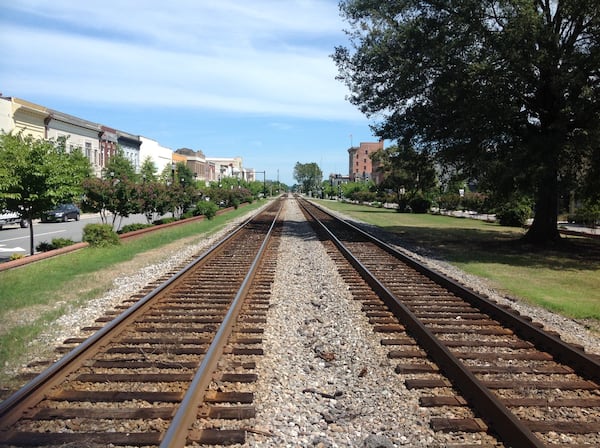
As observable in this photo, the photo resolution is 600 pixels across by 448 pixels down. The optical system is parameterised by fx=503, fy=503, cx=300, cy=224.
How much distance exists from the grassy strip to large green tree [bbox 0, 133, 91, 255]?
70.6 inches

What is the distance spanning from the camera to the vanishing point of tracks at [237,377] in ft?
13.4

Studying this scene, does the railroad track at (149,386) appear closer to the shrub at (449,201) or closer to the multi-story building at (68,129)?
the multi-story building at (68,129)

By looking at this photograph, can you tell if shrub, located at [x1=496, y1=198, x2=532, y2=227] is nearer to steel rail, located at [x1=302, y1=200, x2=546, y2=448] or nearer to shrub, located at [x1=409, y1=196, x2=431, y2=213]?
shrub, located at [x1=409, y1=196, x2=431, y2=213]

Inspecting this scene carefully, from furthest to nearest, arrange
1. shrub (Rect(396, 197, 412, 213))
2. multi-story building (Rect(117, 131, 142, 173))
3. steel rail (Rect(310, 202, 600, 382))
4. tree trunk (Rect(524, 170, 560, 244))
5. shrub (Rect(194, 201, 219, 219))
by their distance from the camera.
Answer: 1. multi-story building (Rect(117, 131, 142, 173))
2. shrub (Rect(396, 197, 412, 213))
3. shrub (Rect(194, 201, 219, 219))
4. tree trunk (Rect(524, 170, 560, 244))
5. steel rail (Rect(310, 202, 600, 382))

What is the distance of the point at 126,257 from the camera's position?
49.1 feet

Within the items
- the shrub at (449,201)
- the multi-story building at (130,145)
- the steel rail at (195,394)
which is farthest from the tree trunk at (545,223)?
the multi-story building at (130,145)

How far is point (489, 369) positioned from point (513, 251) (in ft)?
44.7

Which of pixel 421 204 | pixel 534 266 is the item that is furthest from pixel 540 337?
pixel 421 204

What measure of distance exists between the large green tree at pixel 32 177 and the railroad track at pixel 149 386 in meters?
8.33

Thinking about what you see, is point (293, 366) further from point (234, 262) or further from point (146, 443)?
point (234, 262)

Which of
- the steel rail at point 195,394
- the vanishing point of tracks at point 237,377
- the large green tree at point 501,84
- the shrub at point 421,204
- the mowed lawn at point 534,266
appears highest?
the large green tree at point 501,84

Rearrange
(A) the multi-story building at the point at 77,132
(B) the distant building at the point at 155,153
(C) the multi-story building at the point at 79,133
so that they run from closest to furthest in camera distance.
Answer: (C) the multi-story building at the point at 79,133, (A) the multi-story building at the point at 77,132, (B) the distant building at the point at 155,153

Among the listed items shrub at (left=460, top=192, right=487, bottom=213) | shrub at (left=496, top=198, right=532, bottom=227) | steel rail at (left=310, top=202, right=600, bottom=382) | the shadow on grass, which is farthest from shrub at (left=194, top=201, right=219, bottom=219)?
steel rail at (left=310, top=202, right=600, bottom=382)

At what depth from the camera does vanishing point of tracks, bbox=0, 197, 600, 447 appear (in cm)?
408
